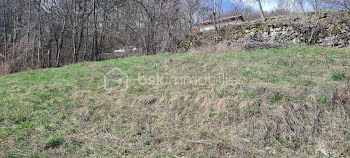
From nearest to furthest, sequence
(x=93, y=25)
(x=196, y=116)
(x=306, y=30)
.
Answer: (x=196, y=116), (x=306, y=30), (x=93, y=25)

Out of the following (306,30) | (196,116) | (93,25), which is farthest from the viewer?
(93,25)

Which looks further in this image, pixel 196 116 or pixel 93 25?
pixel 93 25

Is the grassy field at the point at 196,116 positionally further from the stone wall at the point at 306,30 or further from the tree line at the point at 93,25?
the tree line at the point at 93,25

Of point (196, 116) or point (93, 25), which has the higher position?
point (93, 25)

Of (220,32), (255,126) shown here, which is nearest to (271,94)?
(255,126)

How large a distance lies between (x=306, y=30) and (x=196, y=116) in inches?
305

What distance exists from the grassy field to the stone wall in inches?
117

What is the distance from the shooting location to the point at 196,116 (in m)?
3.96

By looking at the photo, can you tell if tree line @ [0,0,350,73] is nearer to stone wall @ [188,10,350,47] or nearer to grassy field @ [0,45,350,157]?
stone wall @ [188,10,350,47]

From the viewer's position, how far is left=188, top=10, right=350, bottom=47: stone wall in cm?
836

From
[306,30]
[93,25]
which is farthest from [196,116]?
[93,25]

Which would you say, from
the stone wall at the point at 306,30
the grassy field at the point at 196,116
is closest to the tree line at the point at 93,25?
the stone wall at the point at 306,30

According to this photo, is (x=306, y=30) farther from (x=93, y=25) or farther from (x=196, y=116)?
(x=93, y=25)

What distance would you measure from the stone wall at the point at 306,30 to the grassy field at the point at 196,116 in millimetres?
2979
